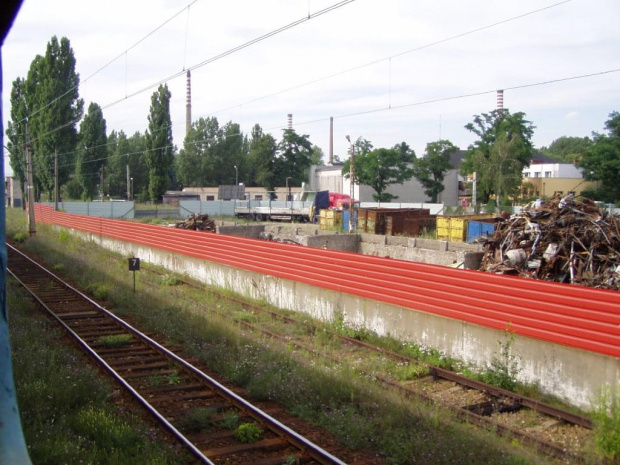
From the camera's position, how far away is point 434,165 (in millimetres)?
67188

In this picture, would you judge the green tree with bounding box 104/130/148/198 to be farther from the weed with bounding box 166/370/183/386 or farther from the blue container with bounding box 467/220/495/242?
the weed with bounding box 166/370/183/386

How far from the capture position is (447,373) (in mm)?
8586

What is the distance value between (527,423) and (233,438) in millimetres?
3400

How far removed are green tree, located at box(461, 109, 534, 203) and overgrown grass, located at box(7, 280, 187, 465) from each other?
5128cm

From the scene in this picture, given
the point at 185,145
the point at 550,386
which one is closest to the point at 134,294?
the point at 550,386

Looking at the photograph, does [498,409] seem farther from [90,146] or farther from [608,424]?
[90,146]

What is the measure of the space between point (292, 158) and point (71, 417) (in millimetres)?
93603

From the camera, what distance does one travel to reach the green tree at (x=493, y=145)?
2236 inches

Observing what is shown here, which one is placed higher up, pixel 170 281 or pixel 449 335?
pixel 449 335

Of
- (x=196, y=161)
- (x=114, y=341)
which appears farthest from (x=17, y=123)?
(x=114, y=341)

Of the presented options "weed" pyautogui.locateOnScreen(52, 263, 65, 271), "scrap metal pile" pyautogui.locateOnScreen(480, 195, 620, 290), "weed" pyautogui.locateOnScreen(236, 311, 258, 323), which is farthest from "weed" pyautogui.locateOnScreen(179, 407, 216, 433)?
"weed" pyautogui.locateOnScreen(52, 263, 65, 271)

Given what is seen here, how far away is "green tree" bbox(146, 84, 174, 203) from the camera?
6744cm

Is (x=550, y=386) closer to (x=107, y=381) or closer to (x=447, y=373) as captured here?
(x=447, y=373)

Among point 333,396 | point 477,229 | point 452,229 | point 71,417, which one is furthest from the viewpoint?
point 452,229
